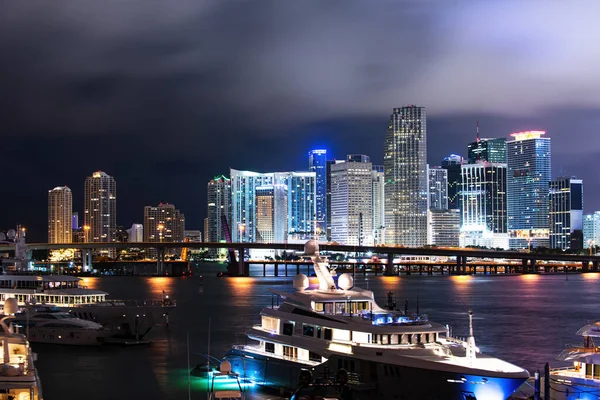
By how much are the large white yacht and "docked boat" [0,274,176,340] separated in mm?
19085

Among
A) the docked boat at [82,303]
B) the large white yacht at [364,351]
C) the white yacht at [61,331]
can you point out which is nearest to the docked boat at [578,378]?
the large white yacht at [364,351]

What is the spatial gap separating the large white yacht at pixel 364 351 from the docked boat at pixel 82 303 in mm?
19085

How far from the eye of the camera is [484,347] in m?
52.0

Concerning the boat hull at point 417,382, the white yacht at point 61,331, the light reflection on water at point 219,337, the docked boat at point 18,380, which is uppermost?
the docked boat at point 18,380

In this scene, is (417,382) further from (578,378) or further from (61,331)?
(61,331)

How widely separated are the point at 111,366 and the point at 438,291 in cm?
7690

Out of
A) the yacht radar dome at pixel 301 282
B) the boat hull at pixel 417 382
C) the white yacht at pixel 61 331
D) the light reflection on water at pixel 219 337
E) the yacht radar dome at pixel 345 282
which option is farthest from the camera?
the white yacht at pixel 61 331

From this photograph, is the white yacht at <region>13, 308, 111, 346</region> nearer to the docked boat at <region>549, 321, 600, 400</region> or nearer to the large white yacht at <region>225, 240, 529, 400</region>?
the large white yacht at <region>225, 240, 529, 400</region>

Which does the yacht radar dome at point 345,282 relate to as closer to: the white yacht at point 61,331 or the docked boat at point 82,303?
the white yacht at point 61,331

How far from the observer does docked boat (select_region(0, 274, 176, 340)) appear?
180 ft

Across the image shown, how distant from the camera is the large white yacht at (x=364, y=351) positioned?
2791 cm

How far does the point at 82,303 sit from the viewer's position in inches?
2333

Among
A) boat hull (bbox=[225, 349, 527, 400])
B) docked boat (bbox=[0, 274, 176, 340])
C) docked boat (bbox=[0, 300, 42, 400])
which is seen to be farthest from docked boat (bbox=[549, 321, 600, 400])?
docked boat (bbox=[0, 274, 176, 340])

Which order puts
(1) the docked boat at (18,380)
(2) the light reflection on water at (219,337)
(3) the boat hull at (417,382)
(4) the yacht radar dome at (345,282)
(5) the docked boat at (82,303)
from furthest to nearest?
1. (5) the docked boat at (82,303)
2. (2) the light reflection on water at (219,337)
3. (4) the yacht radar dome at (345,282)
4. (3) the boat hull at (417,382)
5. (1) the docked boat at (18,380)
